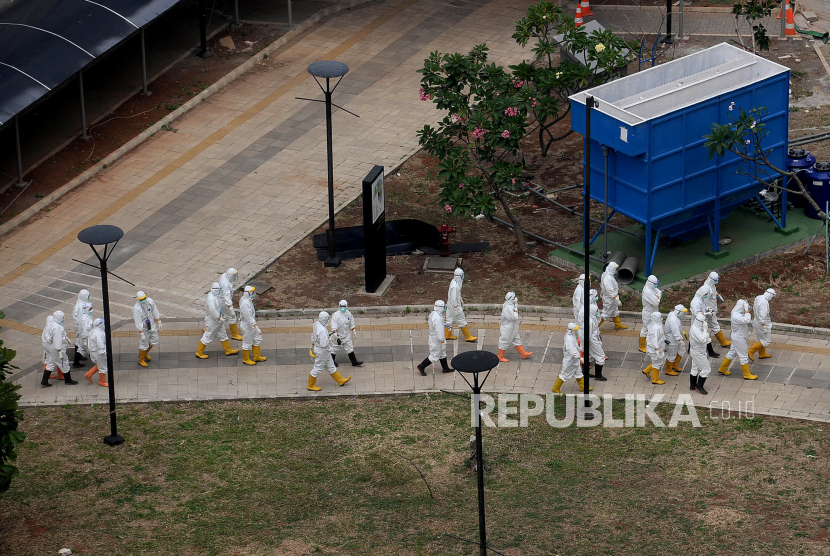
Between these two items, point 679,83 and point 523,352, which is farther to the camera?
point 679,83

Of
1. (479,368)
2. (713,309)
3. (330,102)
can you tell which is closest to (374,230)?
(330,102)

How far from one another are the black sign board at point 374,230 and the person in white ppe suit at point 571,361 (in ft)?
15.3

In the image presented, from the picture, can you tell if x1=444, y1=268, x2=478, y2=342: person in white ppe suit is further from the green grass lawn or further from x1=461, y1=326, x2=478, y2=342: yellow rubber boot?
the green grass lawn

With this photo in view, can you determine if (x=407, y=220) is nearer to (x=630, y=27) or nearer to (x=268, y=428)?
(x=268, y=428)

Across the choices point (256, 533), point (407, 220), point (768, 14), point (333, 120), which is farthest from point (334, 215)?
point (768, 14)

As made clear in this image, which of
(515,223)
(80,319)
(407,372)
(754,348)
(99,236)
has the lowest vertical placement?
(407,372)

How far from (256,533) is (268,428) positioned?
2879mm

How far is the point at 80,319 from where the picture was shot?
23531 millimetres

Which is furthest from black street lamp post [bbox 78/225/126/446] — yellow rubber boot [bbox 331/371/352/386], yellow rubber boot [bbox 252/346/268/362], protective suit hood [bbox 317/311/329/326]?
yellow rubber boot [bbox 331/371/352/386]

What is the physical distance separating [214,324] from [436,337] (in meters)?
3.78

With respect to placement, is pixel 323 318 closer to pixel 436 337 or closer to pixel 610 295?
pixel 436 337

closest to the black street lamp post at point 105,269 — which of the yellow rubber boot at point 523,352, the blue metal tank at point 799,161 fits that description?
the yellow rubber boot at point 523,352

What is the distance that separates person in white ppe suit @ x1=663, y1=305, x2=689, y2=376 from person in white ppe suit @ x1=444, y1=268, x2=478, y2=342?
3.40 meters

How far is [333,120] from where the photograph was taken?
32.2 meters
